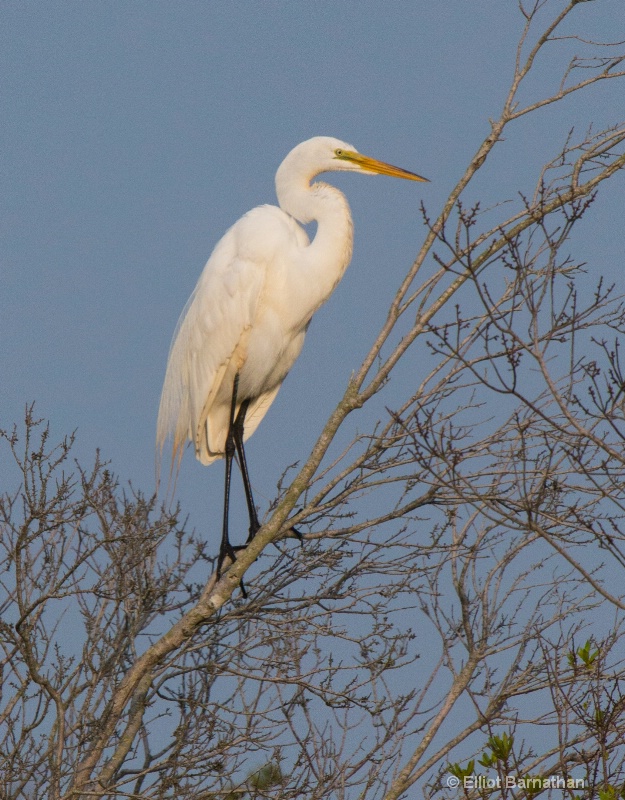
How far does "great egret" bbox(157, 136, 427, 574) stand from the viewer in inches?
246

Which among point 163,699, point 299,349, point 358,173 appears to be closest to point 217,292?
point 299,349

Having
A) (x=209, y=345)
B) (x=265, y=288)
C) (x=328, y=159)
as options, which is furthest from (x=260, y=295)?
(x=328, y=159)

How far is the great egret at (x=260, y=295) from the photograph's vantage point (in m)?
6.24

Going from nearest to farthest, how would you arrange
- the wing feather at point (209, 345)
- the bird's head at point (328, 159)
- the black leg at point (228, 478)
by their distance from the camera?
the black leg at point (228, 478) < the wing feather at point (209, 345) < the bird's head at point (328, 159)

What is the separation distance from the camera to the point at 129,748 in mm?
4754

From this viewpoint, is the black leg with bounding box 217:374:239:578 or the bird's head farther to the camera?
the bird's head

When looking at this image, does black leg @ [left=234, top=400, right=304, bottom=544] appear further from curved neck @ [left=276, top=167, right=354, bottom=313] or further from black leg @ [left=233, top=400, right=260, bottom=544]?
curved neck @ [left=276, top=167, right=354, bottom=313]

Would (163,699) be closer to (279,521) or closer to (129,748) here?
(129,748)

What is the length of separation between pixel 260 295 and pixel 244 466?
112 centimetres

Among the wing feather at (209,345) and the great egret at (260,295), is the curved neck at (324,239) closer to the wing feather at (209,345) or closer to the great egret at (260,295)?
the great egret at (260,295)

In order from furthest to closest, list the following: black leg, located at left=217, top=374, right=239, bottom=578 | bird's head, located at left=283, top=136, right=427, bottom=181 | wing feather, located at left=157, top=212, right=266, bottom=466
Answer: bird's head, located at left=283, top=136, right=427, bottom=181 < wing feather, located at left=157, top=212, right=266, bottom=466 < black leg, located at left=217, top=374, right=239, bottom=578

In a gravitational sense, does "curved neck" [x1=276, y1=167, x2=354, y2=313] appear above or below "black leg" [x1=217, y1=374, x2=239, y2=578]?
above

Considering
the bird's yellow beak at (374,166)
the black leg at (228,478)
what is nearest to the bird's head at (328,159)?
the bird's yellow beak at (374,166)

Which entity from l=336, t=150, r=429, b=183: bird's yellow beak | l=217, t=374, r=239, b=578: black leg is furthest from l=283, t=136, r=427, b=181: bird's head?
l=217, t=374, r=239, b=578: black leg
